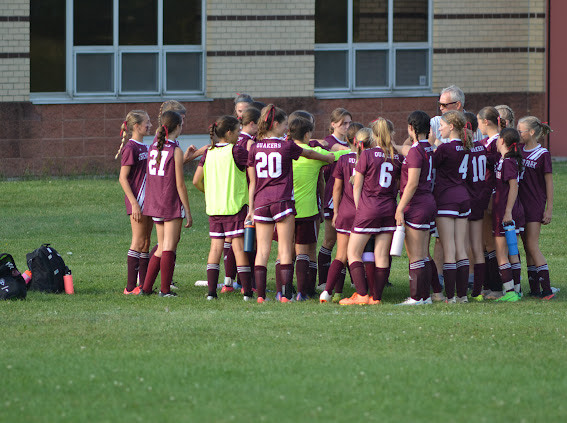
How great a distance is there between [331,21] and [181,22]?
10.5 ft

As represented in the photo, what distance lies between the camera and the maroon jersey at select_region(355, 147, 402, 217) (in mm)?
9383

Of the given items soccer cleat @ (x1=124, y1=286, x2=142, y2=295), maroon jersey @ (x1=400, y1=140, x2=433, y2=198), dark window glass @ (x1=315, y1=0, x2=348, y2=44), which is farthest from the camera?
dark window glass @ (x1=315, y1=0, x2=348, y2=44)

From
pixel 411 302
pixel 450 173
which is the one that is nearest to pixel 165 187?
pixel 411 302

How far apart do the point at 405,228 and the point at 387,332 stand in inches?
70.4

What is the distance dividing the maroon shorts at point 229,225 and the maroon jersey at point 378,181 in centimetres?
117

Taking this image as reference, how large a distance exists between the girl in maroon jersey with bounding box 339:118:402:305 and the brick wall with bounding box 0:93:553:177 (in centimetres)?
1146

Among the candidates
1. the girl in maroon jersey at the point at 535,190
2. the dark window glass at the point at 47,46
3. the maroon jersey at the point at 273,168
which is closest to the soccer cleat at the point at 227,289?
the maroon jersey at the point at 273,168

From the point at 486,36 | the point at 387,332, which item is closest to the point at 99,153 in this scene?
the point at 486,36

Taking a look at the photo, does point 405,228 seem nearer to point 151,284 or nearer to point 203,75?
point 151,284

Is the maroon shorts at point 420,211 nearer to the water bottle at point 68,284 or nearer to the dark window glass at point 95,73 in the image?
the water bottle at point 68,284

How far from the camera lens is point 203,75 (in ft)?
68.7

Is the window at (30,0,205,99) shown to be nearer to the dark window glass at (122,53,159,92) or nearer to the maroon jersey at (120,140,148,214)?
the dark window glass at (122,53,159,92)

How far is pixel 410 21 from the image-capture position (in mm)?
21750

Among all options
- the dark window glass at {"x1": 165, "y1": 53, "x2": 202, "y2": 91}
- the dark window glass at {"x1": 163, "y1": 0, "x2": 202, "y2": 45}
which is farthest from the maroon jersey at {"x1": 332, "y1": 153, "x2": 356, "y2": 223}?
the dark window glass at {"x1": 163, "y1": 0, "x2": 202, "y2": 45}
